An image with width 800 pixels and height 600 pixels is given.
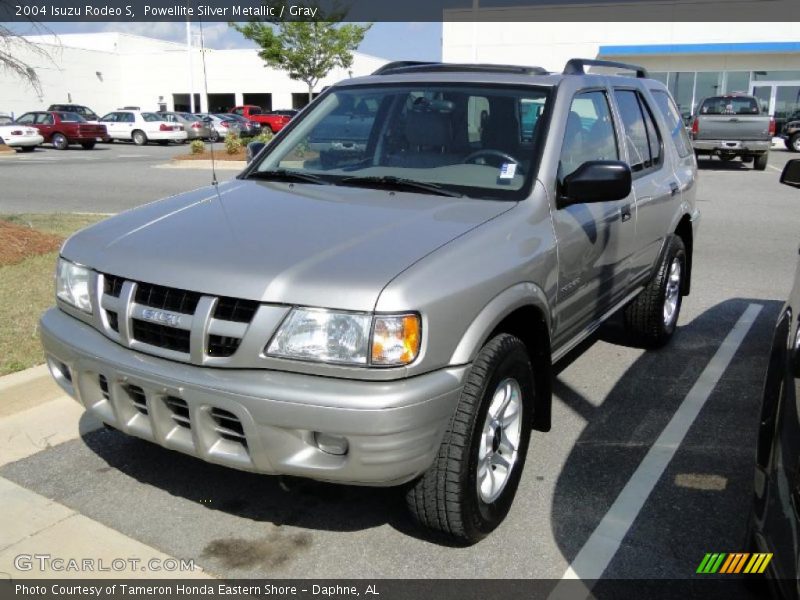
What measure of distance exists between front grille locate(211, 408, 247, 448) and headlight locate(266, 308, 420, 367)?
0.29 metres

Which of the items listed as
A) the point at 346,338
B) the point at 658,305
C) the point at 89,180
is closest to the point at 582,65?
the point at 658,305

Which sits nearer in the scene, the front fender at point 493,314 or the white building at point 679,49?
the front fender at point 493,314

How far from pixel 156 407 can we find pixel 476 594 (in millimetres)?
1393

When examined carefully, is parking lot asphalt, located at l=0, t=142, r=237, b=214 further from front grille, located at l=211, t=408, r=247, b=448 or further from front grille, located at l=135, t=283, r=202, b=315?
front grille, located at l=211, t=408, r=247, b=448

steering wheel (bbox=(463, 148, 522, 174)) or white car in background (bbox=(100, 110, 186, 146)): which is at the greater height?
steering wheel (bbox=(463, 148, 522, 174))

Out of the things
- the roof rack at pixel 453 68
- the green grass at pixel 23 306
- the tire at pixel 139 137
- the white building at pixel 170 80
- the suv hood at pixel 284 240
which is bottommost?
the green grass at pixel 23 306

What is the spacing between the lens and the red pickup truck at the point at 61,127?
102 ft

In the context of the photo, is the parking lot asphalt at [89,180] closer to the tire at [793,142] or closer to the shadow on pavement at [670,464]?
the shadow on pavement at [670,464]

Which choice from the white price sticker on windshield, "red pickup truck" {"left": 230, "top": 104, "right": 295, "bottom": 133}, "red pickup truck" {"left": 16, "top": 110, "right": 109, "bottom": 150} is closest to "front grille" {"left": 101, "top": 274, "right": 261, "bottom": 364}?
the white price sticker on windshield

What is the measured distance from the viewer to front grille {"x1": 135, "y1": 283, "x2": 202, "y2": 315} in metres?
2.79

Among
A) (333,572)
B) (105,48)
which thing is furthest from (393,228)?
(105,48)

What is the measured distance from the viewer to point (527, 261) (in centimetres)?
Result: 324

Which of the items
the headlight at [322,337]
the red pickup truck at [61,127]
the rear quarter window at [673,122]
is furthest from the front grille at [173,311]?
the red pickup truck at [61,127]

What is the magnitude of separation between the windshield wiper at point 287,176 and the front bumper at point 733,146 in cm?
1793
